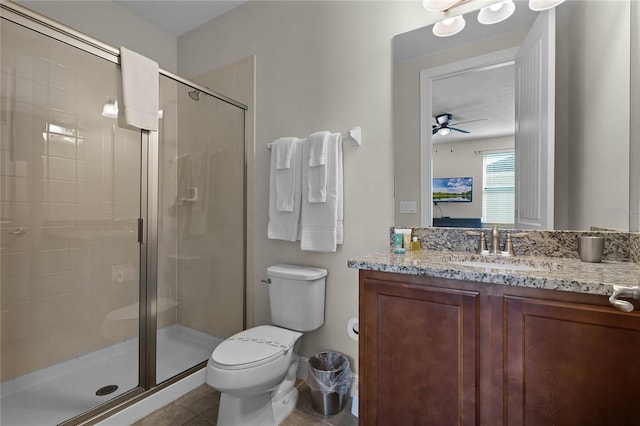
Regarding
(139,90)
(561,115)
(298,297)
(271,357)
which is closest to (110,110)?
(139,90)

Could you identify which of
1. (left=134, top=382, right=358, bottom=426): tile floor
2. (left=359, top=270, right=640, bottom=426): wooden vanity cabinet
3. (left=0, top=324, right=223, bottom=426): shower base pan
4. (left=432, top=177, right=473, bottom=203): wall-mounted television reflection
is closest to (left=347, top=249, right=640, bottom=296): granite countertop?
(left=359, top=270, right=640, bottom=426): wooden vanity cabinet

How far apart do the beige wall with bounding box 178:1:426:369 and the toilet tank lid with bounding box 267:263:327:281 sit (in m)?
0.07

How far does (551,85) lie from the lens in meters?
1.32

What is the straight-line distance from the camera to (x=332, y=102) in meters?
1.88

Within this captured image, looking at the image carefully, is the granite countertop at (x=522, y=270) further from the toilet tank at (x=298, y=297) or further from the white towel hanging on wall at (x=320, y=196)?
the toilet tank at (x=298, y=297)

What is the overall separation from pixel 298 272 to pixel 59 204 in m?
1.51

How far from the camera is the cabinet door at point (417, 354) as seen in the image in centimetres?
100

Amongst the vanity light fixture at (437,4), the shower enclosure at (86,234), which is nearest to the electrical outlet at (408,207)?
the vanity light fixture at (437,4)

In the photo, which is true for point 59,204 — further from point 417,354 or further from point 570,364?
point 570,364

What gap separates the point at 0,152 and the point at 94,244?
2.22 feet

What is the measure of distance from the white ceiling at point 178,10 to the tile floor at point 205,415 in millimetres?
2763

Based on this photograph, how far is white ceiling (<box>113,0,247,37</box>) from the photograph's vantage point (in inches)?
89.4

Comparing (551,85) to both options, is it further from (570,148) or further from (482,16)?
(482,16)

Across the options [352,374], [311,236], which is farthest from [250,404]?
[311,236]
